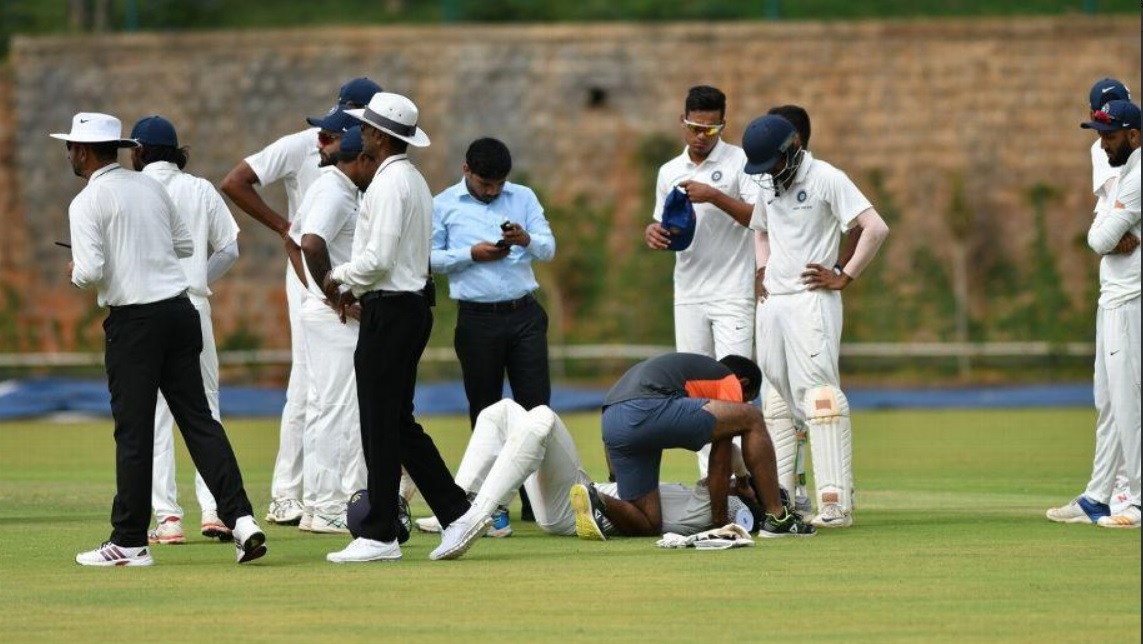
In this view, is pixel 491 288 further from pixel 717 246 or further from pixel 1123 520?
pixel 1123 520

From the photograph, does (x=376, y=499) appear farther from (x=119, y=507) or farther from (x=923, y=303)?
(x=923, y=303)

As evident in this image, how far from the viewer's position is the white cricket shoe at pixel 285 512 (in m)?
11.6

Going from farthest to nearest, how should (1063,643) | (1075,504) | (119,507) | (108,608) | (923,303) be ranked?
(923,303) → (1075,504) → (119,507) → (108,608) → (1063,643)

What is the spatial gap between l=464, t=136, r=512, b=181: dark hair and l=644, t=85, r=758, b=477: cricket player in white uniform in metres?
1.06

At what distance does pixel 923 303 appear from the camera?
31516 millimetres

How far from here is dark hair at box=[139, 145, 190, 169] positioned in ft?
36.1

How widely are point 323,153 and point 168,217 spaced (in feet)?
5.70

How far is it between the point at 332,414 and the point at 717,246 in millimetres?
2712

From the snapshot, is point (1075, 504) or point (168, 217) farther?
point (1075, 504)

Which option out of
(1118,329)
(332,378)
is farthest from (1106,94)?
(332,378)

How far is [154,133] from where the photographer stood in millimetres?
10945

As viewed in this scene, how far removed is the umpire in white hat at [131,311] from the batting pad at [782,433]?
303 cm

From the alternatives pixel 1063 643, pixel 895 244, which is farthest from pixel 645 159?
pixel 1063 643

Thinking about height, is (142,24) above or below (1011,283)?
above
